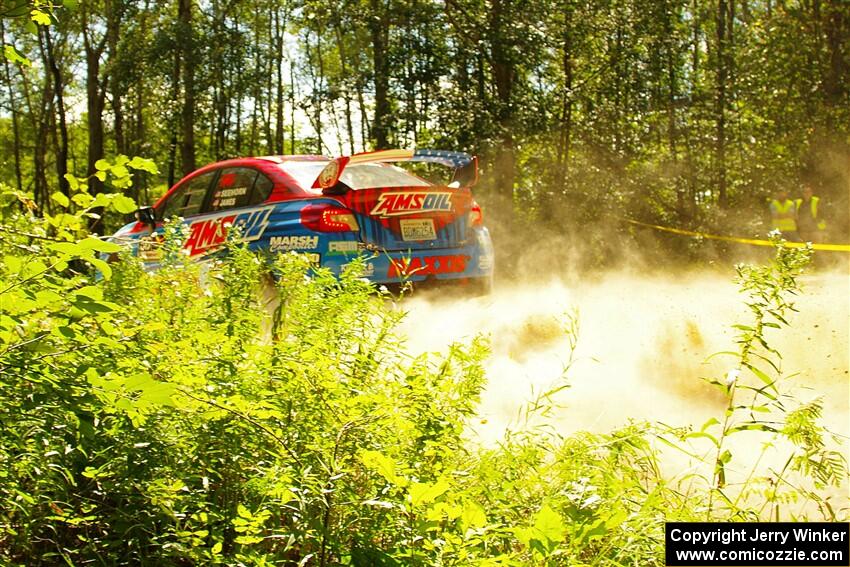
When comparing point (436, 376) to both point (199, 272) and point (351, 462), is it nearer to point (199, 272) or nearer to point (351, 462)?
point (351, 462)

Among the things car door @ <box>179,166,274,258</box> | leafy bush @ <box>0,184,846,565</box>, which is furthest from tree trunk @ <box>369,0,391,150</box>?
leafy bush @ <box>0,184,846,565</box>

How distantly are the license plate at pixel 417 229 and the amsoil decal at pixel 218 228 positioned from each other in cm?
127

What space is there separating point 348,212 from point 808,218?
14.2 m

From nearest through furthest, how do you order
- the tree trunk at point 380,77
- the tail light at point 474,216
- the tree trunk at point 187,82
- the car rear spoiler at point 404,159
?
1. the car rear spoiler at point 404,159
2. the tail light at point 474,216
3. the tree trunk at point 380,77
4. the tree trunk at point 187,82

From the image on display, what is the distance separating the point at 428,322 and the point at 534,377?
2.05m

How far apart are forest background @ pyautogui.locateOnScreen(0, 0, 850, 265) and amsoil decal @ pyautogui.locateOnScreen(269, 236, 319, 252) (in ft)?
32.3

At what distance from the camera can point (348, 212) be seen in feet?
26.7

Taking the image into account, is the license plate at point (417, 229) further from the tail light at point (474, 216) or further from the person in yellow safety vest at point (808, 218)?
the person in yellow safety vest at point (808, 218)

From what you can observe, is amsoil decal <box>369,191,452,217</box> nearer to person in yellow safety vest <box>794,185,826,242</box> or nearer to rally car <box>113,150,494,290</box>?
rally car <box>113,150,494,290</box>

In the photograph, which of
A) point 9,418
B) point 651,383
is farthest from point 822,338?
point 9,418

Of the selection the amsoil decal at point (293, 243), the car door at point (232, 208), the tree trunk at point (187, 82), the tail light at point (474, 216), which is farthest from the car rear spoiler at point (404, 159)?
the tree trunk at point (187, 82)

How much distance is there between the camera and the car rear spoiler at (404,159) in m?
7.36

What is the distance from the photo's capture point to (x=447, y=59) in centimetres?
1884

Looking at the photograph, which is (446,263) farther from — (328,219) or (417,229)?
(328,219)
